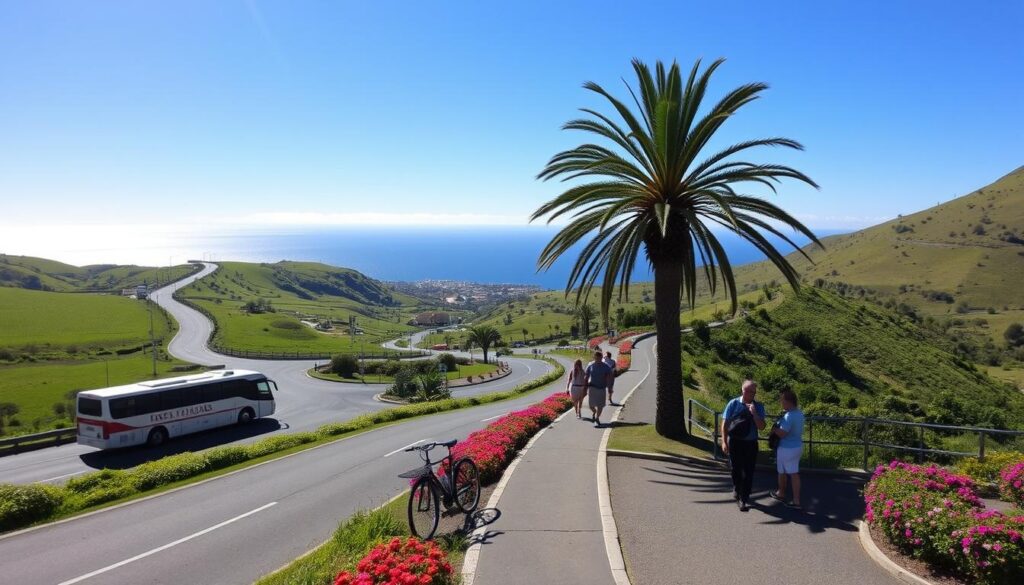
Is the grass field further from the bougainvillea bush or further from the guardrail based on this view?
the bougainvillea bush

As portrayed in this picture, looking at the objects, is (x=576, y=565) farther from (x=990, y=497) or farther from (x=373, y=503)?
(x=990, y=497)

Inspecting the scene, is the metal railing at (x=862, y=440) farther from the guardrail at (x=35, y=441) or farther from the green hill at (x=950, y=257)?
the green hill at (x=950, y=257)

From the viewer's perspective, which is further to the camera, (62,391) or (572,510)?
(62,391)

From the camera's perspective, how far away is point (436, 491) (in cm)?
849

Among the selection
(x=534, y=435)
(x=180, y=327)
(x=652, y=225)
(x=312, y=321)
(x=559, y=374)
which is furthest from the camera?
(x=312, y=321)

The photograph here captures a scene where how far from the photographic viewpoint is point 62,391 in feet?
158

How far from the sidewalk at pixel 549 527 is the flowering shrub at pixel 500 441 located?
1.41ft

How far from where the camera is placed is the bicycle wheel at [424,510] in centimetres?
826

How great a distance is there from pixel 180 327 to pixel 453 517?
111m

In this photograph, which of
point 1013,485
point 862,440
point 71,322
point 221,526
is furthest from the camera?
point 71,322

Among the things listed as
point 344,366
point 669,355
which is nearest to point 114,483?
point 669,355

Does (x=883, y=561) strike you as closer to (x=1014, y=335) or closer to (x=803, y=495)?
(x=803, y=495)

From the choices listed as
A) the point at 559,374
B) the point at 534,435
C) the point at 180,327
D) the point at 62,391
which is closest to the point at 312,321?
the point at 180,327

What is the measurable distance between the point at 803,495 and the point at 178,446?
2436 cm
